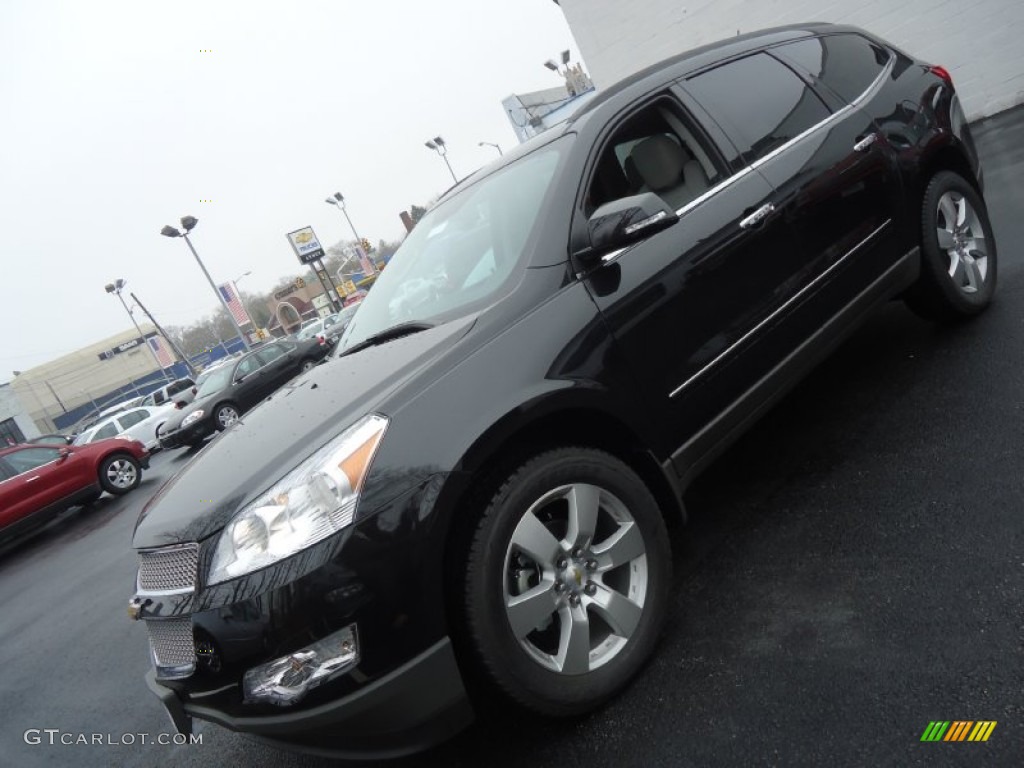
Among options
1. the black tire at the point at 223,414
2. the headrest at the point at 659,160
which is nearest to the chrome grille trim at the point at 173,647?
the headrest at the point at 659,160

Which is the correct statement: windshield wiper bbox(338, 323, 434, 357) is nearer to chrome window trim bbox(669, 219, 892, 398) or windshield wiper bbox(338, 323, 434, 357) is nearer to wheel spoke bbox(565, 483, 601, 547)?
wheel spoke bbox(565, 483, 601, 547)

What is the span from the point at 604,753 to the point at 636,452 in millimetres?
959

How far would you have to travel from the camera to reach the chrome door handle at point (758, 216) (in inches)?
109

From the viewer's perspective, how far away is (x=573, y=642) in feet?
6.68

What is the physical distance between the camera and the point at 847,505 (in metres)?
2.74

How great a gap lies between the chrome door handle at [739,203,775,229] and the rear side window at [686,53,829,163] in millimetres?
238

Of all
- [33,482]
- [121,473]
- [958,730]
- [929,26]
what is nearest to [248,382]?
[121,473]

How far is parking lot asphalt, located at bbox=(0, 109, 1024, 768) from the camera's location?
71.6 inches

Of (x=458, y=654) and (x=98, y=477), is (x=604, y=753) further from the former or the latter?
(x=98, y=477)

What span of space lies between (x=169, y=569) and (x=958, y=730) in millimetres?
2183

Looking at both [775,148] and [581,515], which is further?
[775,148]

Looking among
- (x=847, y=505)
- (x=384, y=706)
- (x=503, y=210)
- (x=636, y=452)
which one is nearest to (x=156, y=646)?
(x=384, y=706)

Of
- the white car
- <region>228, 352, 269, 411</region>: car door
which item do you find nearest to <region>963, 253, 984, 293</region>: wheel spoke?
<region>228, 352, 269, 411</region>: car door

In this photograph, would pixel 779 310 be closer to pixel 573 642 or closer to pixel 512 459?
pixel 512 459
